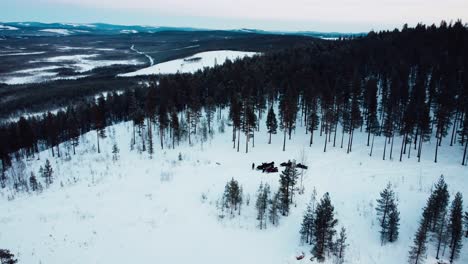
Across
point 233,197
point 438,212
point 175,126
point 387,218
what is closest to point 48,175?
point 175,126

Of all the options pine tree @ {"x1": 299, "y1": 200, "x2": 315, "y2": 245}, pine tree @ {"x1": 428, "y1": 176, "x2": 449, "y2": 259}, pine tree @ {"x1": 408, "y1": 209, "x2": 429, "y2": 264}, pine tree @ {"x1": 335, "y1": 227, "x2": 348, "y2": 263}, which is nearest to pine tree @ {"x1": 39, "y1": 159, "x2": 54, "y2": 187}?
pine tree @ {"x1": 299, "y1": 200, "x2": 315, "y2": 245}

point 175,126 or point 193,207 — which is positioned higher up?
point 175,126

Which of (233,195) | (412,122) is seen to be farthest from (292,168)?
(412,122)

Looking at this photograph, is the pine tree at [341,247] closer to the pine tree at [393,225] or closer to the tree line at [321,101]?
the pine tree at [393,225]

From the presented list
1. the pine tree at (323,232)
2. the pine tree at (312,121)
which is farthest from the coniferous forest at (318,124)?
the pine tree at (312,121)

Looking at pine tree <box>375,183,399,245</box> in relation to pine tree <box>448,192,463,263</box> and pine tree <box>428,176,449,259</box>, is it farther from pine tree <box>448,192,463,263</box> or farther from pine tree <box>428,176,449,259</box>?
pine tree <box>448,192,463,263</box>

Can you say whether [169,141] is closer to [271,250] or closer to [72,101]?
[271,250]

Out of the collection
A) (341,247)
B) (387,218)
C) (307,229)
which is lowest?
(341,247)

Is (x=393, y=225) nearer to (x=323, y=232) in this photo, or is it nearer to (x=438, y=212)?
(x=438, y=212)

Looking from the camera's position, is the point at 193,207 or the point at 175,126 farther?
the point at 175,126
